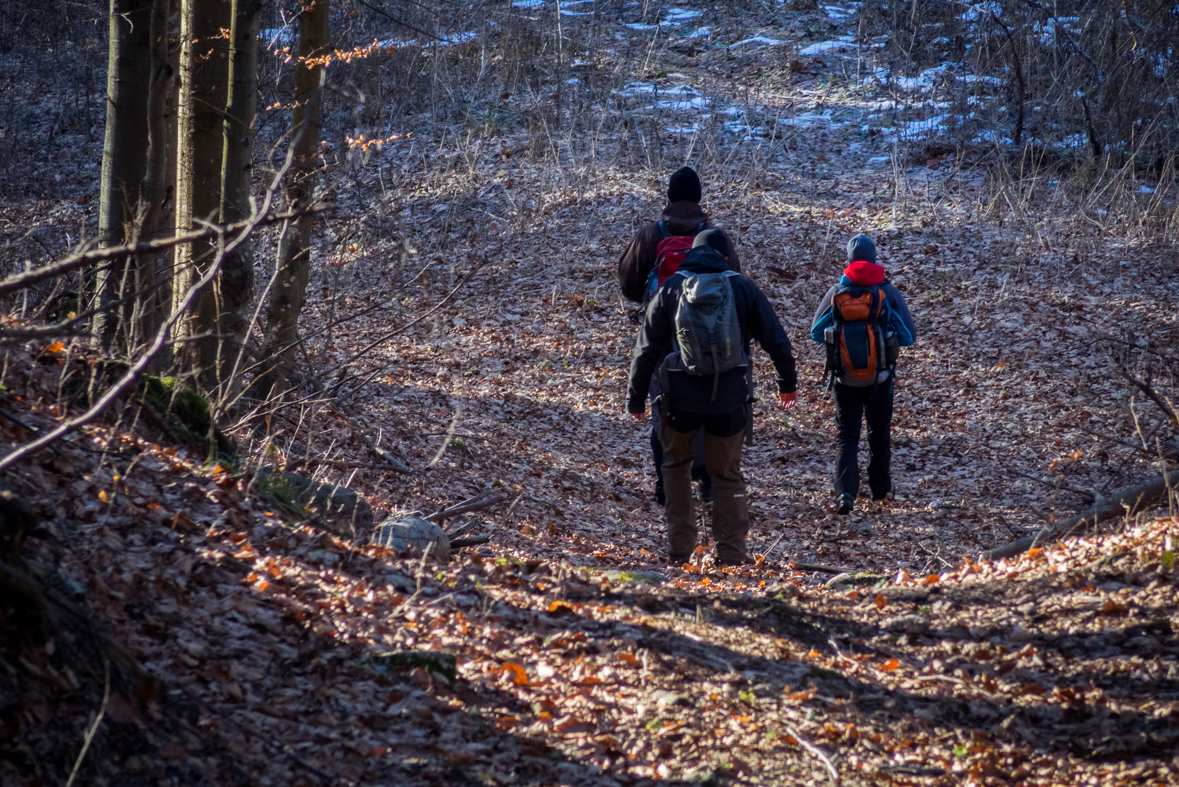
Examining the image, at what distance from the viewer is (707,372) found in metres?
5.66

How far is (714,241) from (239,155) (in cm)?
354

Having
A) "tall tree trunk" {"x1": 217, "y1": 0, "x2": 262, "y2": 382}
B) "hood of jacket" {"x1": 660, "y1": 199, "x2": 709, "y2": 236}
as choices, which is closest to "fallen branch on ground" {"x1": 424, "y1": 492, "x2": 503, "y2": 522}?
"tall tree trunk" {"x1": 217, "y1": 0, "x2": 262, "y2": 382}

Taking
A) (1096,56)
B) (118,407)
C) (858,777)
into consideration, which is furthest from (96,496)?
(1096,56)

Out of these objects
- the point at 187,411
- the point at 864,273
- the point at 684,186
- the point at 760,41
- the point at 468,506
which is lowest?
the point at 468,506

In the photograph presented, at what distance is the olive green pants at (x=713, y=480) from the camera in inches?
232

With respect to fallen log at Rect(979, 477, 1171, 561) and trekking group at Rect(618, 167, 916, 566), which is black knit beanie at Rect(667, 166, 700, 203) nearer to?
trekking group at Rect(618, 167, 916, 566)

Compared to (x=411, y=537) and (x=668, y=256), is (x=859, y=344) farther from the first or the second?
(x=411, y=537)

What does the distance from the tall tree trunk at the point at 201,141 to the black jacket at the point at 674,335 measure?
3110 millimetres

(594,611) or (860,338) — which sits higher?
(860,338)

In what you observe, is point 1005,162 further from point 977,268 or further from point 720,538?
→ point 720,538

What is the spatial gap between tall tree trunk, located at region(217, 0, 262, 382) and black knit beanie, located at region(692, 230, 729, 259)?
127 inches

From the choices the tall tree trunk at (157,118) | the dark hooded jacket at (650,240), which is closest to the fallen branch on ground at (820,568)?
the dark hooded jacket at (650,240)

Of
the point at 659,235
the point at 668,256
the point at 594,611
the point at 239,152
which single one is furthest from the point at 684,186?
the point at 594,611

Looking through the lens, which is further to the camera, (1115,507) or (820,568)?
(820,568)
